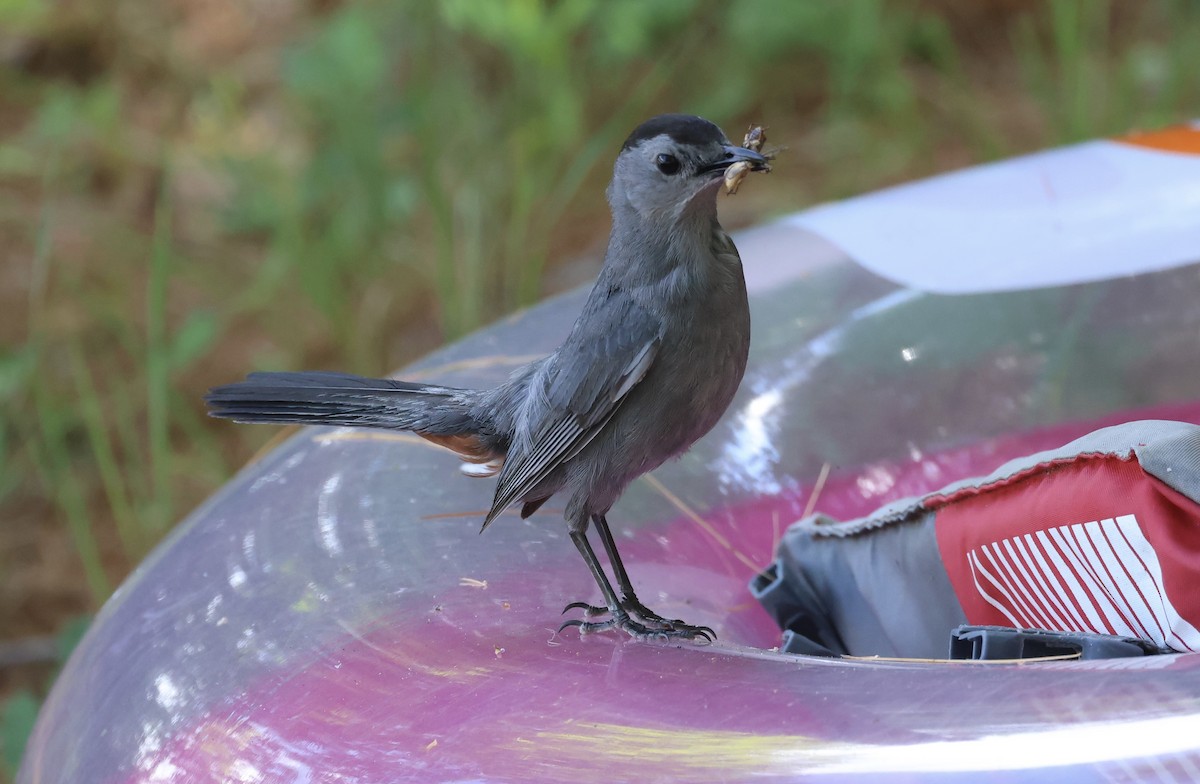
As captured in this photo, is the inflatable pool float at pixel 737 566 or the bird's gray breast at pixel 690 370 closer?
the inflatable pool float at pixel 737 566

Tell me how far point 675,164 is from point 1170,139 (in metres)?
1.25

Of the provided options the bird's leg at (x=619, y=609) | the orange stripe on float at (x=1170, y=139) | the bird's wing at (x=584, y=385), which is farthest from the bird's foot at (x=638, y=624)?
the orange stripe on float at (x=1170, y=139)

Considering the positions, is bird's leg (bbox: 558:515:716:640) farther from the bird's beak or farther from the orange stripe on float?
the orange stripe on float

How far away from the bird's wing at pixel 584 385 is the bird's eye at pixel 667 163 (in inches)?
6.1

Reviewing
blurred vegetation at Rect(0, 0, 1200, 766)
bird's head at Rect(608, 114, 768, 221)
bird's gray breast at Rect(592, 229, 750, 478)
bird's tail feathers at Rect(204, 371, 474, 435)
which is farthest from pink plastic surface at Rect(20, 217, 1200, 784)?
blurred vegetation at Rect(0, 0, 1200, 766)

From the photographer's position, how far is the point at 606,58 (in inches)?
158

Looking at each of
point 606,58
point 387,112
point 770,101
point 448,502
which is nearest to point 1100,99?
point 770,101

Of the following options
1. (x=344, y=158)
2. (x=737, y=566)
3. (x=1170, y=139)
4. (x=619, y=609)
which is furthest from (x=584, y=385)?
(x=344, y=158)

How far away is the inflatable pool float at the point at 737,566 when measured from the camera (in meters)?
1.02

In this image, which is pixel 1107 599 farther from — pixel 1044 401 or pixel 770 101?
pixel 770 101

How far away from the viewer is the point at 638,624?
4.43 ft

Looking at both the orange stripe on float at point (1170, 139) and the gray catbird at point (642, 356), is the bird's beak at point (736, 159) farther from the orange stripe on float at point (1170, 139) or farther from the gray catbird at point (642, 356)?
the orange stripe on float at point (1170, 139)

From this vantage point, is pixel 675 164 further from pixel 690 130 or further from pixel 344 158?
pixel 344 158

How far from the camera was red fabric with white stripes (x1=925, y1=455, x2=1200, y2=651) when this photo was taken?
121cm
